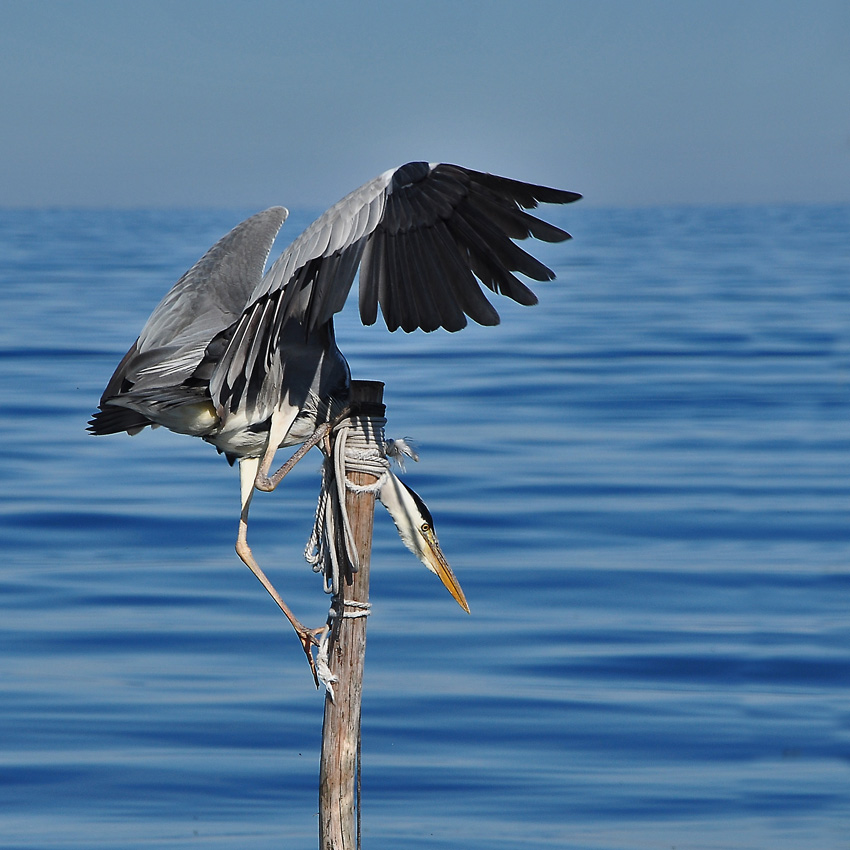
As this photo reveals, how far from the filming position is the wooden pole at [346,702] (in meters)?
4.64

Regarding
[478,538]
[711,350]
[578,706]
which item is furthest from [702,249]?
[578,706]

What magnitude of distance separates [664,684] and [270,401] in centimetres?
360

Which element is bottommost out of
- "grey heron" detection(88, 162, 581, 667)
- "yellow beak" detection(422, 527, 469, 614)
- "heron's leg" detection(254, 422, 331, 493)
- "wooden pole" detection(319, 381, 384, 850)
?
"wooden pole" detection(319, 381, 384, 850)

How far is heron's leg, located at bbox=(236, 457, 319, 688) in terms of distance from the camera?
4.74 metres

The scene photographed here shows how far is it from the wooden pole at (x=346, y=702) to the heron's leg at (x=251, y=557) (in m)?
0.11

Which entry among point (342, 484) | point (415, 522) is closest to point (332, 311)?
point (342, 484)

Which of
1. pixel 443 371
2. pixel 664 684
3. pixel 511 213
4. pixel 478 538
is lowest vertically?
pixel 664 684

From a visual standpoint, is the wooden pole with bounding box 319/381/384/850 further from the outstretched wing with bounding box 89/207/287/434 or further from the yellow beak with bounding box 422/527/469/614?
the outstretched wing with bounding box 89/207/287/434

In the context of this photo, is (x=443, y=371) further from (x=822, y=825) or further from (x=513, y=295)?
(x=513, y=295)

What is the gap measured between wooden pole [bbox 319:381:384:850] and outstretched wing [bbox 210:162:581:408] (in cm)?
46

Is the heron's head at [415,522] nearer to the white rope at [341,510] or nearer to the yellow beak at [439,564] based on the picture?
the yellow beak at [439,564]

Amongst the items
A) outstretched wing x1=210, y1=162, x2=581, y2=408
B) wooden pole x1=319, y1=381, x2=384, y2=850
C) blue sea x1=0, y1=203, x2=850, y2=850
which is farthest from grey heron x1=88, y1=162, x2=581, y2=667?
blue sea x1=0, y1=203, x2=850, y2=850

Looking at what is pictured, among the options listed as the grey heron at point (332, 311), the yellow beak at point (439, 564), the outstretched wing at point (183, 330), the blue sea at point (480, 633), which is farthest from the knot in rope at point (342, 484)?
the blue sea at point (480, 633)

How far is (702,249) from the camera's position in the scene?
48.0 meters
